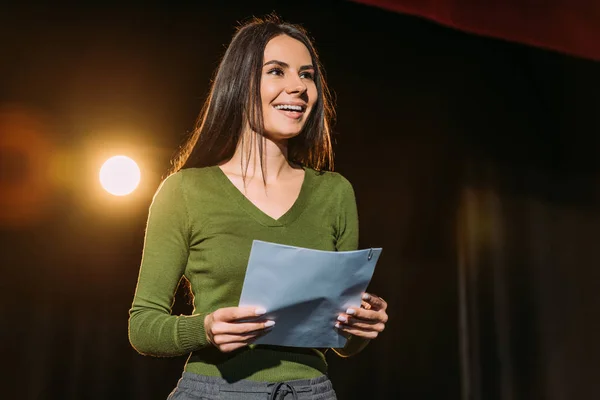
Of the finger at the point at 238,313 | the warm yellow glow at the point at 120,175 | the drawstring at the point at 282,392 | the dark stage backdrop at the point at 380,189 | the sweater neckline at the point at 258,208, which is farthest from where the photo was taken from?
the warm yellow glow at the point at 120,175

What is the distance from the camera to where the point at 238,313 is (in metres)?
1.02

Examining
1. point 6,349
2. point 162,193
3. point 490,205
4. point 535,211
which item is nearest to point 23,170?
point 6,349

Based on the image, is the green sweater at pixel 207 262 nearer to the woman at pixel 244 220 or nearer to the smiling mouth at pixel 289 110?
the woman at pixel 244 220

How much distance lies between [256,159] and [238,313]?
43cm

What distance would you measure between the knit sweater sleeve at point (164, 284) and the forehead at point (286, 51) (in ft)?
0.97

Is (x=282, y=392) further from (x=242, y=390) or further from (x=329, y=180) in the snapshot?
(x=329, y=180)

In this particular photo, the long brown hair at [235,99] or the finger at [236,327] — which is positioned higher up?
the long brown hair at [235,99]

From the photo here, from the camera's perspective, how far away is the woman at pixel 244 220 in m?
1.14

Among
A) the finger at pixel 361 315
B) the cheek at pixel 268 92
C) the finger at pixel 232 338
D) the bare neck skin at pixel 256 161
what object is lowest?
the finger at pixel 232 338

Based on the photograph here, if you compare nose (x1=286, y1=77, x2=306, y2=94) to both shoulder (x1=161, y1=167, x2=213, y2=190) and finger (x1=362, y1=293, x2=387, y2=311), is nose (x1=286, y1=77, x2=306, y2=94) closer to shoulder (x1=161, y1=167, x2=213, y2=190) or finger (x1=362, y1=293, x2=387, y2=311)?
shoulder (x1=161, y1=167, x2=213, y2=190)

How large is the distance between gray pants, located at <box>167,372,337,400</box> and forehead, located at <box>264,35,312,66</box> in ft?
1.99

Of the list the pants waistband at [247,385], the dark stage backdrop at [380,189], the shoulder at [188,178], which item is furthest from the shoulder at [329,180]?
the dark stage backdrop at [380,189]

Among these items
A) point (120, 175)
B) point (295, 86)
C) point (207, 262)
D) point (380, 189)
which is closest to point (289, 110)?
point (295, 86)

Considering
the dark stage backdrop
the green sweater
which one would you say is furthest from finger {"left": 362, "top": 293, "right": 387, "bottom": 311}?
the dark stage backdrop
